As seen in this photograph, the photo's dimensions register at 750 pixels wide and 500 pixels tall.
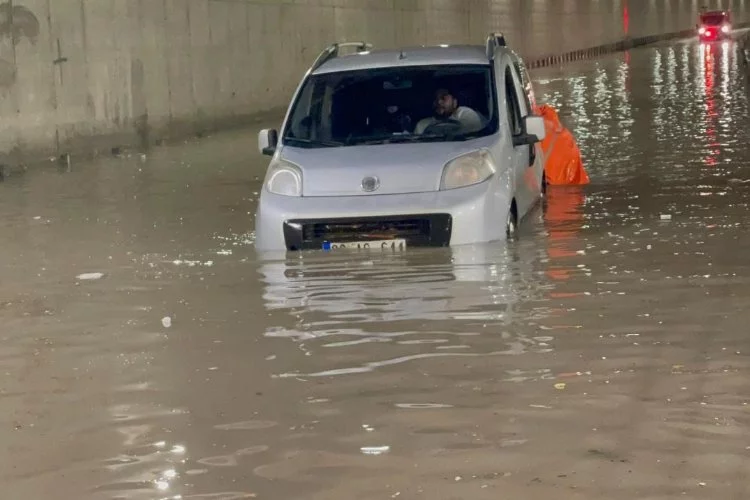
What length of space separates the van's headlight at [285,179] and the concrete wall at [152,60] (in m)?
8.55

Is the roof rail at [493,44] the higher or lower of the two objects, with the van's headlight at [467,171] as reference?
higher

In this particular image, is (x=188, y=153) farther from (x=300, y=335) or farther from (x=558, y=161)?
(x=300, y=335)

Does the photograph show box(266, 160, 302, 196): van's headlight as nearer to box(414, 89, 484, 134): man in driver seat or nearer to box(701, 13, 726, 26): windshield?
box(414, 89, 484, 134): man in driver seat

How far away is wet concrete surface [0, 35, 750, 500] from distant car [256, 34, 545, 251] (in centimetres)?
23

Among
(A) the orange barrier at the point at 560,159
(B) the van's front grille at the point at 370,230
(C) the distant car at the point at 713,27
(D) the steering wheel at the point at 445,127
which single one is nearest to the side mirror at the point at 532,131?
(D) the steering wheel at the point at 445,127

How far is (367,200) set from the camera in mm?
8898

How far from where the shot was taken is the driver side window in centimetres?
997

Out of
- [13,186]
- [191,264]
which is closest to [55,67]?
[13,186]

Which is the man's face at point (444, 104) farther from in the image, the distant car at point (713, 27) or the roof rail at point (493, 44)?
the distant car at point (713, 27)

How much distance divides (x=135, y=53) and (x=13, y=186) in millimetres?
5606

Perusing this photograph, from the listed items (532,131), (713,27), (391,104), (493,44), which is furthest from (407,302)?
(713,27)

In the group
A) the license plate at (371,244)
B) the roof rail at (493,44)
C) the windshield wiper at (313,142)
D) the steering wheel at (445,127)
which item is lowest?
the license plate at (371,244)

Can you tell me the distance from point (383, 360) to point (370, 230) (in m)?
2.53

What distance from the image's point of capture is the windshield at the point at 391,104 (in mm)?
9781
